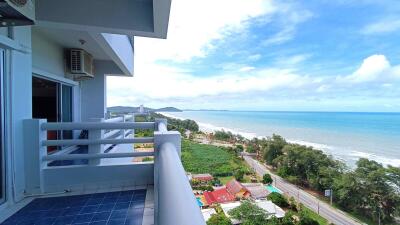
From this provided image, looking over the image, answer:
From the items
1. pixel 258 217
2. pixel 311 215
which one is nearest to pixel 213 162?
pixel 311 215

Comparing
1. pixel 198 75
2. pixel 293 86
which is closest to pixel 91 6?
pixel 198 75

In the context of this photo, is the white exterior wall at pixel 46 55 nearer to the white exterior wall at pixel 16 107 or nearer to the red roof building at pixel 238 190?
the white exterior wall at pixel 16 107

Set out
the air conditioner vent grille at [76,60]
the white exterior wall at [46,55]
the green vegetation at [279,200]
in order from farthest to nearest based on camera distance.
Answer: the green vegetation at [279,200]
the air conditioner vent grille at [76,60]
the white exterior wall at [46,55]

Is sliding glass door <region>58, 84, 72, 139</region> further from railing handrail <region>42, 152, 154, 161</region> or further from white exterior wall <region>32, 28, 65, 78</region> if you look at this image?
railing handrail <region>42, 152, 154, 161</region>

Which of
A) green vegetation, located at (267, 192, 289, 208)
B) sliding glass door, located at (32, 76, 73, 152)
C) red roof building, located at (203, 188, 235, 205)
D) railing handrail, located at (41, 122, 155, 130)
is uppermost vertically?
sliding glass door, located at (32, 76, 73, 152)

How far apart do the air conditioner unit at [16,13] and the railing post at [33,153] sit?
102cm

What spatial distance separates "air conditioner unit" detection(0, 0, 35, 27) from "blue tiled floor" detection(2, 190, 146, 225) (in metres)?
1.45

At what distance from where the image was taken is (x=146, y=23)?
95.1 inches

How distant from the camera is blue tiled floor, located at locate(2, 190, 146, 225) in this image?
1650 millimetres

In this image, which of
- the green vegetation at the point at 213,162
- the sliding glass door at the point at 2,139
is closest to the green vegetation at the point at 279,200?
the green vegetation at the point at 213,162

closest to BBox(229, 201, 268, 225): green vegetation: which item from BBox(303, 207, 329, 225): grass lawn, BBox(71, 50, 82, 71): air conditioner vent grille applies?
BBox(303, 207, 329, 225): grass lawn

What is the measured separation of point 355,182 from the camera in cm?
1255

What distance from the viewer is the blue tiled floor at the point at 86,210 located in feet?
5.41

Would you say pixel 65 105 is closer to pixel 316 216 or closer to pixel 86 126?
pixel 86 126
